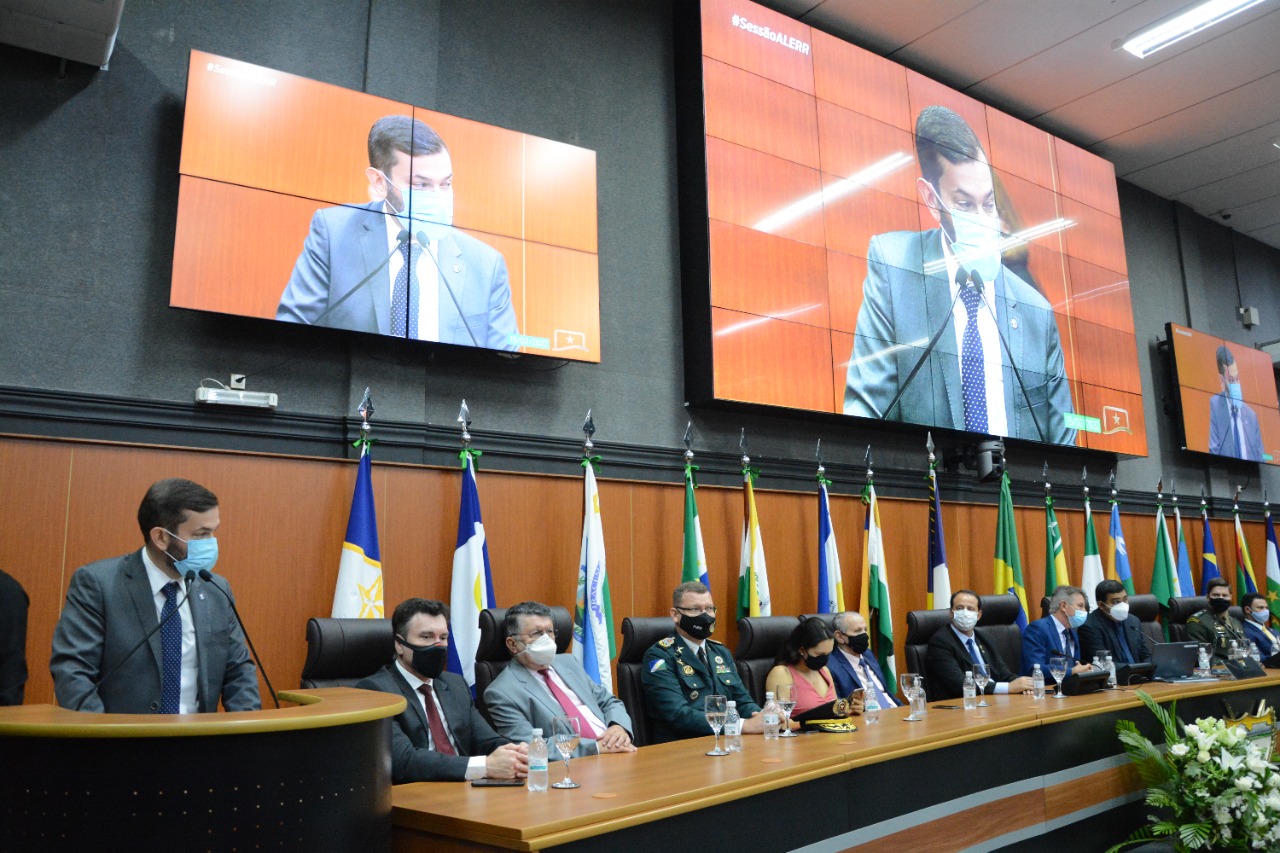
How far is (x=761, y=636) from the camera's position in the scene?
423cm

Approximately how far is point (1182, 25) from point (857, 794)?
22.4 feet

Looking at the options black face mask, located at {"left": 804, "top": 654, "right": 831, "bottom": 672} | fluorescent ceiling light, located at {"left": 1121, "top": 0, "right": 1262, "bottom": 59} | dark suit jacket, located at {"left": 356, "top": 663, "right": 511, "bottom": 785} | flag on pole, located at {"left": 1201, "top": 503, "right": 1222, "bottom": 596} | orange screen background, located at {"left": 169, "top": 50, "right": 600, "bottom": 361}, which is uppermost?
fluorescent ceiling light, located at {"left": 1121, "top": 0, "right": 1262, "bottom": 59}

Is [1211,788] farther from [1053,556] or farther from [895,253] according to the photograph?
[895,253]

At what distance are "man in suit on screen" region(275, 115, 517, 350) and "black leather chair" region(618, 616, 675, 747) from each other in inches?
67.4

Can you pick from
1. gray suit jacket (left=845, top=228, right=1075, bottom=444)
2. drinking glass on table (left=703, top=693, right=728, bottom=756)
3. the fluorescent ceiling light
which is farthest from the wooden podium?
the fluorescent ceiling light

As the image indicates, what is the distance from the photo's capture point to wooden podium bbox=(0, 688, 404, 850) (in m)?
1.76

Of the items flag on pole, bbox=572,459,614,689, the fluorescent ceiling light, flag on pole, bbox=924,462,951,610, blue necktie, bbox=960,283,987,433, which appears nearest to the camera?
flag on pole, bbox=572,459,614,689

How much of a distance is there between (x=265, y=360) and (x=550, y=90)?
249cm

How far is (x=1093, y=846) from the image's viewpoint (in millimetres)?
3504

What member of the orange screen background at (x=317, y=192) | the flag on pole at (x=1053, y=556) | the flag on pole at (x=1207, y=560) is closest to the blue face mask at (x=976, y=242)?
the flag on pole at (x=1053, y=556)

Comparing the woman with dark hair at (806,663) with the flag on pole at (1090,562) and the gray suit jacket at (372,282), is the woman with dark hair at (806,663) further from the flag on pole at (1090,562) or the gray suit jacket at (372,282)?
the flag on pole at (1090,562)

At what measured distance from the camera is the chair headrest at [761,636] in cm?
421

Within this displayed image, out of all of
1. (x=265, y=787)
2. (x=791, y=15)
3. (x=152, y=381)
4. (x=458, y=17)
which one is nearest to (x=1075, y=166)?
(x=791, y=15)

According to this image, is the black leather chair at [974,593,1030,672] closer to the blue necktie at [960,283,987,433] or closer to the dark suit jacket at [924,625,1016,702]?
the dark suit jacket at [924,625,1016,702]
